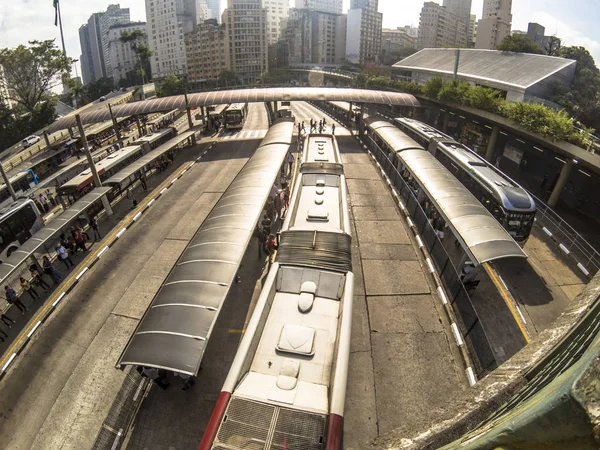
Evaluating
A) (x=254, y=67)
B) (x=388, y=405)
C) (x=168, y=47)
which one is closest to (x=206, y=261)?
(x=388, y=405)

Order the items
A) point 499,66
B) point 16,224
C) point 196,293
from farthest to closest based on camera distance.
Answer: point 499,66 → point 16,224 → point 196,293

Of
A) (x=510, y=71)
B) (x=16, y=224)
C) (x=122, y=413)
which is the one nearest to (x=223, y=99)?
(x=16, y=224)

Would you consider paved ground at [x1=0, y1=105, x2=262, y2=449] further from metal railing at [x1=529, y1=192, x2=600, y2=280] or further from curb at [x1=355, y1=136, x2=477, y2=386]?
metal railing at [x1=529, y1=192, x2=600, y2=280]

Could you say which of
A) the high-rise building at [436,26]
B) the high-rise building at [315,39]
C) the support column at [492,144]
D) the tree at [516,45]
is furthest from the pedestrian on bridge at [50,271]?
the high-rise building at [436,26]

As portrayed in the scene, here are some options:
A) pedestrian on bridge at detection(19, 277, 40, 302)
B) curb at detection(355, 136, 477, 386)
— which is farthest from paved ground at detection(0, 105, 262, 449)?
curb at detection(355, 136, 477, 386)

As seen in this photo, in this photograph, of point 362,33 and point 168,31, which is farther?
point 362,33

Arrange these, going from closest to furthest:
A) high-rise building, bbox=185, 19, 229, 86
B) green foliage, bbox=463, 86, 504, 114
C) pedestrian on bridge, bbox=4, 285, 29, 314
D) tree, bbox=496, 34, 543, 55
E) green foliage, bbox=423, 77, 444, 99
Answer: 1. pedestrian on bridge, bbox=4, 285, 29, 314
2. green foliage, bbox=463, 86, 504, 114
3. green foliage, bbox=423, 77, 444, 99
4. tree, bbox=496, 34, 543, 55
5. high-rise building, bbox=185, 19, 229, 86

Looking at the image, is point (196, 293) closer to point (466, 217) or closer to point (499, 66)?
point (466, 217)
